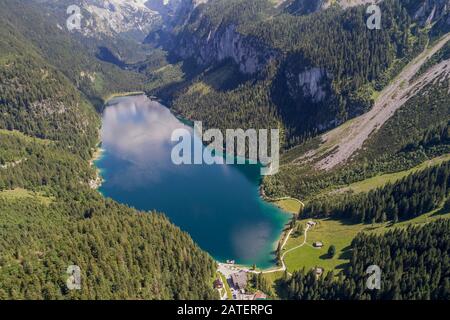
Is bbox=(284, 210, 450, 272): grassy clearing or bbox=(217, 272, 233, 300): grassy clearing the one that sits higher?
bbox=(284, 210, 450, 272): grassy clearing

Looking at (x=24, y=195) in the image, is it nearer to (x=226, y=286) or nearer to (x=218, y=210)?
(x=218, y=210)

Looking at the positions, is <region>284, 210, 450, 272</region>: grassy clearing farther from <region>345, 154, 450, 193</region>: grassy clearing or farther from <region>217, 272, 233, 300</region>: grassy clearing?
<region>345, 154, 450, 193</region>: grassy clearing

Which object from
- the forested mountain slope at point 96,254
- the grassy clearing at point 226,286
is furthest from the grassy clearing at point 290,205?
the grassy clearing at point 226,286

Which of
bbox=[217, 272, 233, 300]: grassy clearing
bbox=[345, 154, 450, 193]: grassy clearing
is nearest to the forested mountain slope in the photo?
bbox=[217, 272, 233, 300]: grassy clearing

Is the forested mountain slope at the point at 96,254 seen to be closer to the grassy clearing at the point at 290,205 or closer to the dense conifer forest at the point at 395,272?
the dense conifer forest at the point at 395,272

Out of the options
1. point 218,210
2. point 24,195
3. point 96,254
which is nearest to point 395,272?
point 218,210
